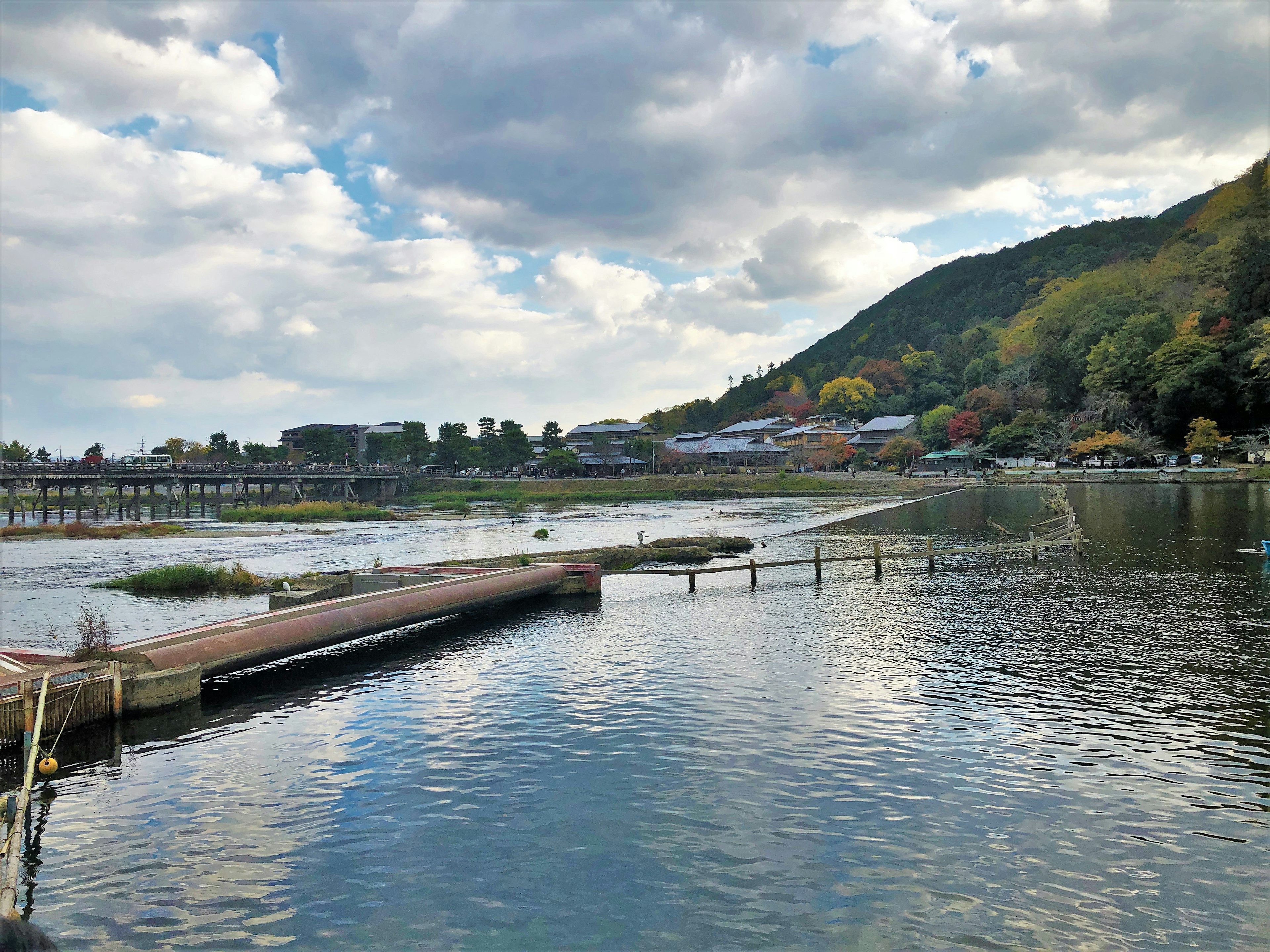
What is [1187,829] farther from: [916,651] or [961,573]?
[961,573]

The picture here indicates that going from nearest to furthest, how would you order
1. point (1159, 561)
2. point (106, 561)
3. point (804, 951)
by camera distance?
point (804, 951), point (1159, 561), point (106, 561)

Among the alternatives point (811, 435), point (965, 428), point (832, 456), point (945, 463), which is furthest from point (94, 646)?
point (811, 435)

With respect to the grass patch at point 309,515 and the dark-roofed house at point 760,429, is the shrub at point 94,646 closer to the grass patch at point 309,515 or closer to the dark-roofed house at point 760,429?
the grass patch at point 309,515

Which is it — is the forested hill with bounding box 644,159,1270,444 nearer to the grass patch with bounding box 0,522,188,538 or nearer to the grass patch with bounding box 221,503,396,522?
the grass patch with bounding box 221,503,396,522

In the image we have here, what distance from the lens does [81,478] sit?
Answer: 275 ft

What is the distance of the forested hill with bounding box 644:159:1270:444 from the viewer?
8425 cm

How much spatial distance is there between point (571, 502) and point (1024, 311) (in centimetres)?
13112

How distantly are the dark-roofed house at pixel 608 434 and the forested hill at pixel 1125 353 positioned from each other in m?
19.8

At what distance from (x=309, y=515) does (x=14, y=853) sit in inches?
2910

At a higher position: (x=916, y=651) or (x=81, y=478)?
(x=81, y=478)

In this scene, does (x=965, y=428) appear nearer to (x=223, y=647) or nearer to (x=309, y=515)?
(x=309, y=515)

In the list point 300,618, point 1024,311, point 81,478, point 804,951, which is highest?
point 1024,311

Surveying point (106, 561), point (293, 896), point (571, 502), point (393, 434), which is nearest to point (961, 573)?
point (293, 896)

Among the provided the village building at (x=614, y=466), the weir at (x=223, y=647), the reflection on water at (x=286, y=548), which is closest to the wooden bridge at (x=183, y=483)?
the reflection on water at (x=286, y=548)
